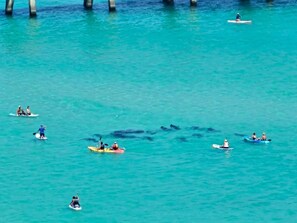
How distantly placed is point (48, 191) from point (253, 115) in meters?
24.7

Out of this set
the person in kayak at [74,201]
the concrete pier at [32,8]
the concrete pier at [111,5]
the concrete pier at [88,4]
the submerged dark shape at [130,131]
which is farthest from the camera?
the concrete pier at [88,4]

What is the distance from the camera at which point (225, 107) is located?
12262 cm

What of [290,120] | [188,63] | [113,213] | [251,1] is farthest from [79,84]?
[251,1]

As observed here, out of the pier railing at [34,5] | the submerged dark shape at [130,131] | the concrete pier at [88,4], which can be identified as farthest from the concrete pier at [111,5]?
the submerged dark shape at [130,131]

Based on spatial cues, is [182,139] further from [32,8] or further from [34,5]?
[32,8]

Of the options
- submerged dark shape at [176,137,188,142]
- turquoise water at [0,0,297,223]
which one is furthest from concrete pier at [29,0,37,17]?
submerged dark shape at [176,137,188,142]

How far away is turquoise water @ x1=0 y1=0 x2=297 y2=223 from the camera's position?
102 metres

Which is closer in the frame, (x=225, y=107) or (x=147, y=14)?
(x=225, y=107)

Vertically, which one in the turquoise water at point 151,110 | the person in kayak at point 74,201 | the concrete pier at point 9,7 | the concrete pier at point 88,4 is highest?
the person in kayak at point 74,201

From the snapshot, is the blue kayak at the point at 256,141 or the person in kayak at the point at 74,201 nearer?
the person in kayak at the point at 74,201

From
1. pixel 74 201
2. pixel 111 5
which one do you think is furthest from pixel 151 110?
pixel 111 5

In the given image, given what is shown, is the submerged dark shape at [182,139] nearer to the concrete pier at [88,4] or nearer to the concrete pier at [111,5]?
the concrete pier at [111,5]

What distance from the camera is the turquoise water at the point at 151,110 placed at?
102m

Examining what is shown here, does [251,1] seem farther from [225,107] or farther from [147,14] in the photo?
[225,107]
